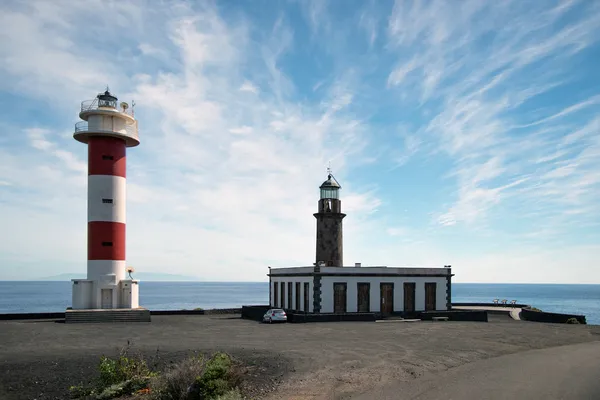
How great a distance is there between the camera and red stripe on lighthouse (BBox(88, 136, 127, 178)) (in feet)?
114

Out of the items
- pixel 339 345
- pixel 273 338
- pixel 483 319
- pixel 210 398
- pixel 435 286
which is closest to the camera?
pixel 210 398

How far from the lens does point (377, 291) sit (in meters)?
37.0

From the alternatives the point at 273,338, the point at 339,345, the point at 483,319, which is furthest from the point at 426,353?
the point at 483,319

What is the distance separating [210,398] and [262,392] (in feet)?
6.10

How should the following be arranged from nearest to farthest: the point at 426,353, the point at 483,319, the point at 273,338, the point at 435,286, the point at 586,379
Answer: the point at 586,379 < the point at 426,353 < the point at 273,338 < the point at 483,319 < the point at 435,286

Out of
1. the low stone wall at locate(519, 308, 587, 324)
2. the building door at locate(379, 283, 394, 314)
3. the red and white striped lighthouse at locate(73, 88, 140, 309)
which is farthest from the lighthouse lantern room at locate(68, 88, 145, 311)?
the low stone wall at locate(519, 308, 587, 324)

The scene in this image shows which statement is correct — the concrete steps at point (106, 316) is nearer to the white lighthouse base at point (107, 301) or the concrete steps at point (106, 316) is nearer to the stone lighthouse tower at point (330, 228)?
the white lighthouse base at point (107, 301)

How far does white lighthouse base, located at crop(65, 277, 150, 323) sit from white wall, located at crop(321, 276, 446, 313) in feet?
40.2

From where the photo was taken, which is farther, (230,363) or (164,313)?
(164,313)

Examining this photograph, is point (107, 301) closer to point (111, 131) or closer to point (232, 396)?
point (111, 131)

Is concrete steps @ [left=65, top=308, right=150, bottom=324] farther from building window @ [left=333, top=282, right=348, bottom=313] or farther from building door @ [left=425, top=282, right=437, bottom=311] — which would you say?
building door @ [left=425, top=282, right=437, bottom=311]

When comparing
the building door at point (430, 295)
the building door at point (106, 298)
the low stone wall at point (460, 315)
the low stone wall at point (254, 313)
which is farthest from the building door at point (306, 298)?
the building door at point (106, 298)

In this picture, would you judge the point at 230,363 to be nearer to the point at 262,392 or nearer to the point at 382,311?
the point at 262,392

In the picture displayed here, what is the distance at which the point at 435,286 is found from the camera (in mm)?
38656
